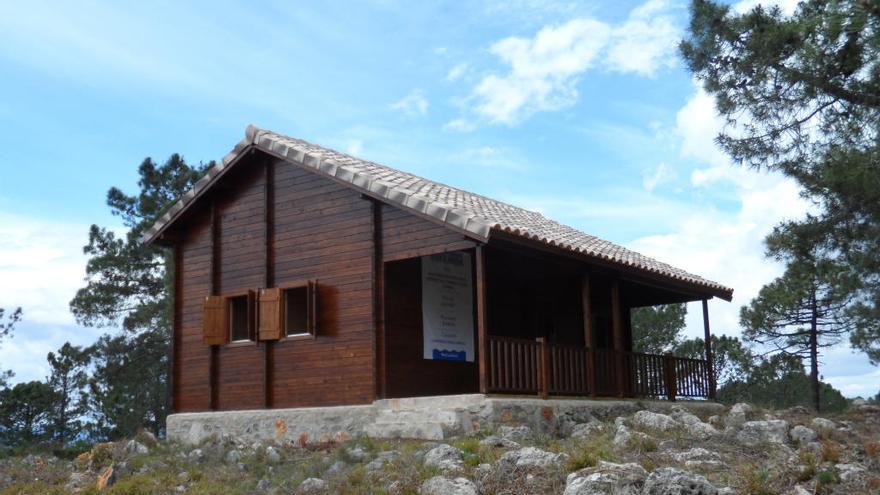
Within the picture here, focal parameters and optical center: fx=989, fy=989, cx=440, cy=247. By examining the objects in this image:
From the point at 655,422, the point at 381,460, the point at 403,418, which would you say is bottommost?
the point at 381,460

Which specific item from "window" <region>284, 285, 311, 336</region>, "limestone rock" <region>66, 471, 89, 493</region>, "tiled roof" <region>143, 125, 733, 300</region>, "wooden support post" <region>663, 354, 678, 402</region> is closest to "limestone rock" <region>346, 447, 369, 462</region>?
"tiled roof" <region>143, 125, 733, 300</region>

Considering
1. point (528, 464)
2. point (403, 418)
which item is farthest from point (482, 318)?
point (528, 464)

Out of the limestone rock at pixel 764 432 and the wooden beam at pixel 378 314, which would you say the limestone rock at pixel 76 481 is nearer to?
the wooden beam at pixel 378 314

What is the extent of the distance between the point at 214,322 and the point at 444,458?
831 cm

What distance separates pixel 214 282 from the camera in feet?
61.9

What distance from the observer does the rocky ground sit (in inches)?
365

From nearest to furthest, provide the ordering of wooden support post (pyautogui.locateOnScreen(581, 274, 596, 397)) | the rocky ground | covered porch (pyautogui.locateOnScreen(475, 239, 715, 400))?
the rocky ground
covered porch (pyautogui.locateOnScreen(475, 239, 715, 400))
wooden support post (pyautogui.locateOnScreen(581, 274, 596, 397))

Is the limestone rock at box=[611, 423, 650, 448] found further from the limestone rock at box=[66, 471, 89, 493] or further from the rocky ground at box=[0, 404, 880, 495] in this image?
the limestone rock at box=[66, 471, 89, 493]

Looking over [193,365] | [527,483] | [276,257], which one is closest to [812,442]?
[527,483]

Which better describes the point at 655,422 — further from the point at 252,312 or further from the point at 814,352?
the point at 814,352

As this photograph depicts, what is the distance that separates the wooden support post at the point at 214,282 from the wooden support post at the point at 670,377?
29.8ft

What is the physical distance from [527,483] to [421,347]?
742 cm

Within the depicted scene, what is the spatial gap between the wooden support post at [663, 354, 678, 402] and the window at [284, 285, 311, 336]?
760 centimetres

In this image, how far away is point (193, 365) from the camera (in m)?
19.0
